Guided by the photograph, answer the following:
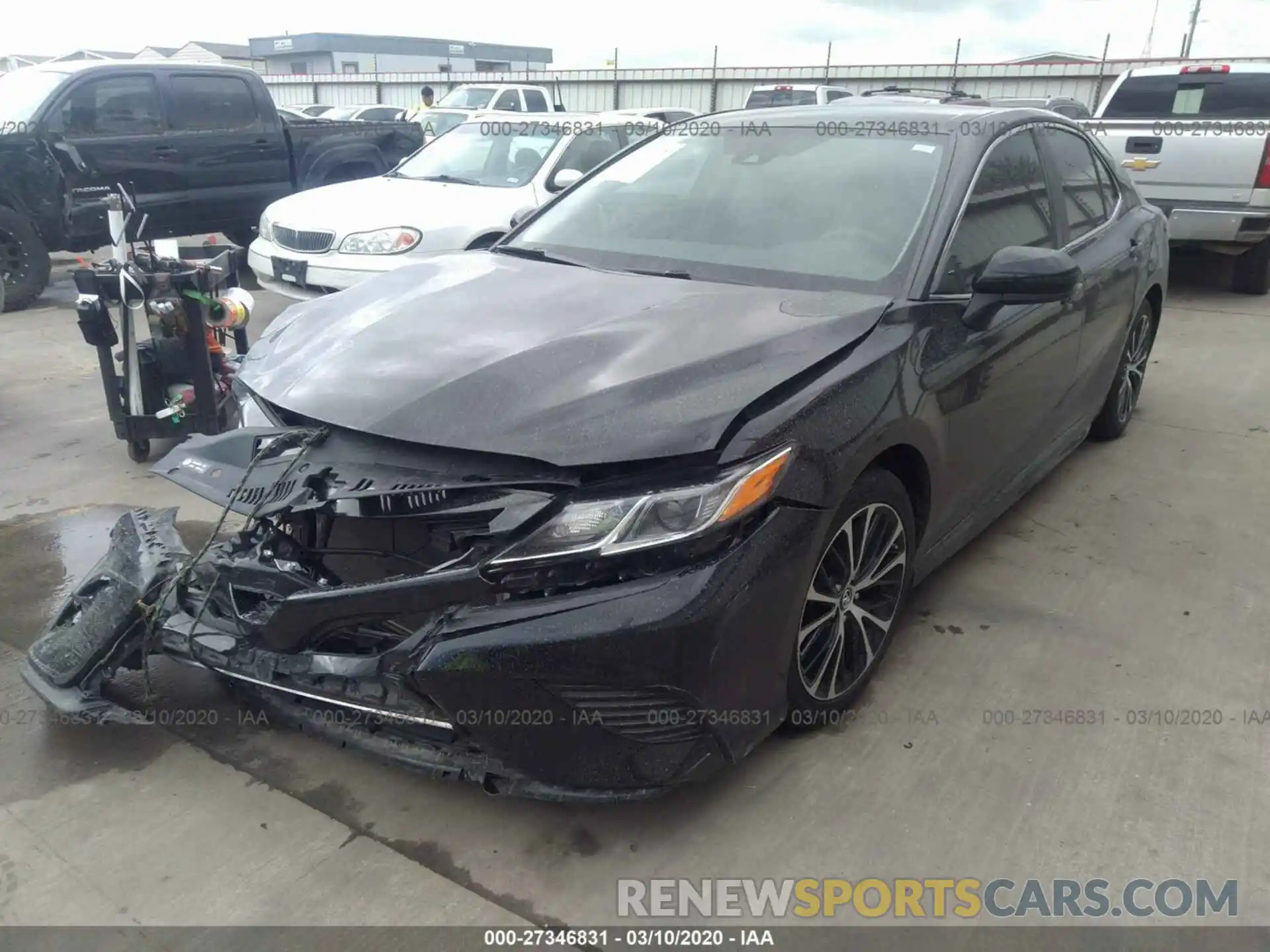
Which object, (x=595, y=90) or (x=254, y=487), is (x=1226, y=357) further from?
(x=595, y=90)

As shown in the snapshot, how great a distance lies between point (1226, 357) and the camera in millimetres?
6980

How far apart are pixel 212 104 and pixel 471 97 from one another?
10.7 meters

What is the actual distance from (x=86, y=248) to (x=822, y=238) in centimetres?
798

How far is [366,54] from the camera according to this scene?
2263 inches

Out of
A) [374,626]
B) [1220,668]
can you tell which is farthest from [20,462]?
[1220,668]

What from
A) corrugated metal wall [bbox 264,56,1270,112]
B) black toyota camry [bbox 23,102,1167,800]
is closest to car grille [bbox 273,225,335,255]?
black toyota camry [bbox 23,102,1167,800]

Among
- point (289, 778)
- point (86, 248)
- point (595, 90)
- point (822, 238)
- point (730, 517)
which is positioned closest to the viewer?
point (730, 517)

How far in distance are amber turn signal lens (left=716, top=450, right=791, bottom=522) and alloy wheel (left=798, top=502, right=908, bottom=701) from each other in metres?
0.33

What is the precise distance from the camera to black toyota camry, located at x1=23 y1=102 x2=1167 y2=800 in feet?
7.04

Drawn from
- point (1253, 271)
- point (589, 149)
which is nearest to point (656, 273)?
point (589, 149)

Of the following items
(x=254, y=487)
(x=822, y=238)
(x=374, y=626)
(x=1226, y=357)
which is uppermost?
(x=822, y=238)

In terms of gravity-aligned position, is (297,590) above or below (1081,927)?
above

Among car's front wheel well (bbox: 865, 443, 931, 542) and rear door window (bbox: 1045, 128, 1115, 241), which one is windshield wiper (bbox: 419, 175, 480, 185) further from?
car's front wheel well (bbox: 865, 443, 931, 542)

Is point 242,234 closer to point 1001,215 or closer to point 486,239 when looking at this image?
point 486,239
